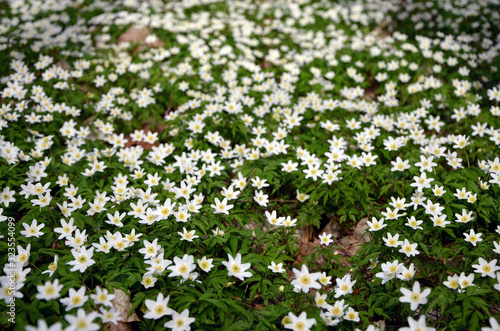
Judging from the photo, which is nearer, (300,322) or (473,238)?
(300,322)

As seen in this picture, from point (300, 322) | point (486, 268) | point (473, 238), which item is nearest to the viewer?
point (300, 322)

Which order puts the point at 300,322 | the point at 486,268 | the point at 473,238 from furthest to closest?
the point at 473,238
the point at 486,268
the point at 300,322

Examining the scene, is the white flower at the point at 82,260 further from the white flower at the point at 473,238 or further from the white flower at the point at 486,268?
the white flower at the point at 473,238

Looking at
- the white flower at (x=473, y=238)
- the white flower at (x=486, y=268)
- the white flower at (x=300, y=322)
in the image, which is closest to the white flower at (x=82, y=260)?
the white flower at (x=300, y=322)

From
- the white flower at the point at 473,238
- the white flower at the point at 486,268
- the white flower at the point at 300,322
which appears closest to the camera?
the white flower at the point at 300,322

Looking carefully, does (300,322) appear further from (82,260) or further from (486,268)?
(82,260)

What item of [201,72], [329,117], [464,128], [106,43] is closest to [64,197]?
[201,72]

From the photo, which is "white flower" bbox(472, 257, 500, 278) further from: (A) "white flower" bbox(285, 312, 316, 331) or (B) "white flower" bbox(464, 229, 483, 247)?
(A) "white flower" bbox(285, 312, 316, 331)

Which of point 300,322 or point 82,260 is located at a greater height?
point 82,260

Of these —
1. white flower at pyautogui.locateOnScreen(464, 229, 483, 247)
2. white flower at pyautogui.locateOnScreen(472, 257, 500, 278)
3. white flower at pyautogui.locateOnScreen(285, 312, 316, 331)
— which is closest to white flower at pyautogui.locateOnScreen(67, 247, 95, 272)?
white flower at pyautogui.locateOnScreen(285, 312, 316, 331)

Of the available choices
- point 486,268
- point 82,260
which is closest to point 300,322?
point 486,268

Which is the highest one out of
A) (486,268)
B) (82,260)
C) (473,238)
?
(82,260)

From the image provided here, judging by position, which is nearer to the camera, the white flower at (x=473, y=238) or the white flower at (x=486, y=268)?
the white flower at (x=486, y=268)
